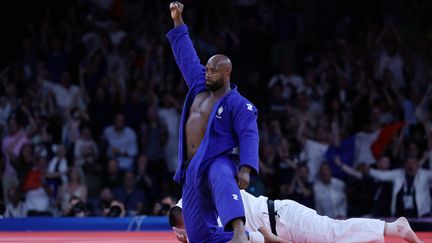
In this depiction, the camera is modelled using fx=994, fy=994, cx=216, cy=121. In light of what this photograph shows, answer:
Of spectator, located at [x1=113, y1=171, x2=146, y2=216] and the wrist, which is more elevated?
the wrist

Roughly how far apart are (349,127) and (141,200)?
116 inches

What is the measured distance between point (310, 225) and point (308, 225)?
0.02 m

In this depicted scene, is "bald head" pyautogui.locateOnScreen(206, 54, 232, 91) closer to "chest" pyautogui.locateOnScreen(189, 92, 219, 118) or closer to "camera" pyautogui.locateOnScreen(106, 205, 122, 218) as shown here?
"chest" pyautogui.locateOnScreen(189, 92, 219, 118)

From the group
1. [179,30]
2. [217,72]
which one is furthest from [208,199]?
[179,30]

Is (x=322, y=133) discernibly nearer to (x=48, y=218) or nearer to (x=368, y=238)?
(x=48, y=218)

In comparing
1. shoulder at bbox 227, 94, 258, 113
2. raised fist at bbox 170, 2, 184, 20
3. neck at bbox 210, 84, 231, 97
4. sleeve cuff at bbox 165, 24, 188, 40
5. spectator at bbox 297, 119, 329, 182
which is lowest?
spectator at bbox 297, 119, 329, 182

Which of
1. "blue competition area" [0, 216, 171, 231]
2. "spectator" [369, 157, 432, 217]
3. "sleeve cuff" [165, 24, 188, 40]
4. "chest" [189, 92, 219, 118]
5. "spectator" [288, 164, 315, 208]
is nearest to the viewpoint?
"chest" [189, 92, 219, 118]

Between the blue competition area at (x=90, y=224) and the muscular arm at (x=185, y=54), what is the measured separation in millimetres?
4122

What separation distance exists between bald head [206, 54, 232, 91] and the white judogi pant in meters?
1.16

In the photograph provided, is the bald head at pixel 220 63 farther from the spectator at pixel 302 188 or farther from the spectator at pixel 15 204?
the spectator at pixel 15 204

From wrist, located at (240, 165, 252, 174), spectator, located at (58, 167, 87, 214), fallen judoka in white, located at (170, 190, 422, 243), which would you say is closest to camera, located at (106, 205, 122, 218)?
spectator, located at (58, 167, 87, 214)

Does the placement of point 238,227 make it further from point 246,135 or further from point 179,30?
point 179,30

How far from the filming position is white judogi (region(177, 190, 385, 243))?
708 centimetres

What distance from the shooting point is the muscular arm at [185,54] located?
6746 mm
